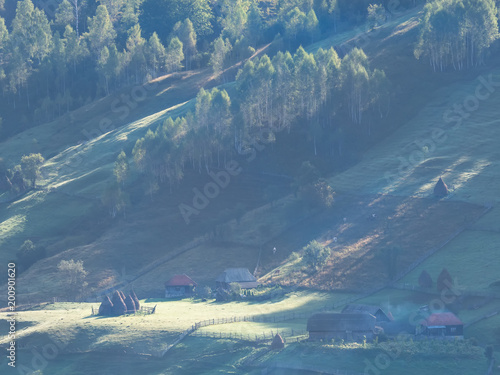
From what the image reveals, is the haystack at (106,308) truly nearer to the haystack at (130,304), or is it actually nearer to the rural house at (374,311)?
the haystack at (130,304)

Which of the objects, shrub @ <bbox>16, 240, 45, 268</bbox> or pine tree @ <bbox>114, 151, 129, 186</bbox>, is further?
→ pine tree @ <bbox>114, 151, 129, 186</bbox>

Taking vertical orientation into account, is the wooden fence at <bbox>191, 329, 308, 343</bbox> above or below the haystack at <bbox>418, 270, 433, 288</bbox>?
above

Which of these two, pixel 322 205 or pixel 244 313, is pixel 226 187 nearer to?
pixel 322 205

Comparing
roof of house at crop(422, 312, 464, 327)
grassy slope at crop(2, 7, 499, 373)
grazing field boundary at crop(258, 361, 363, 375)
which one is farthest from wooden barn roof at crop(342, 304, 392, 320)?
grassy slope at crop(2, 7, 499, 373)

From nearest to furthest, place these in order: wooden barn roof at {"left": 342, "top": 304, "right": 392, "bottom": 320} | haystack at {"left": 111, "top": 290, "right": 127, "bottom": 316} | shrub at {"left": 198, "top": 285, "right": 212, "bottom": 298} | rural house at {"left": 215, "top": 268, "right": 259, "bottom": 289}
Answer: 1. wooden barn roof at {"left": 342, "top": 304, "right": 392, "bottom": 320}
2. haystack at {"left": 111, "top": 290, "right": 127, "bottom": 316}
3. rural house at {"left": 215, "top": 268, "right": 259, "bottom": 289}
4. shrub at {"left": 198, "top": 285, "right": 212, "bottom": 298}

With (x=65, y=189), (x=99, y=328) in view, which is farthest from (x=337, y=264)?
(x=65, y=189)

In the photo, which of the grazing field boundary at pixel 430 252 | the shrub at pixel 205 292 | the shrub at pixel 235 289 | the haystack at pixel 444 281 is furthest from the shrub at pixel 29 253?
the haystack at pixel 444 281

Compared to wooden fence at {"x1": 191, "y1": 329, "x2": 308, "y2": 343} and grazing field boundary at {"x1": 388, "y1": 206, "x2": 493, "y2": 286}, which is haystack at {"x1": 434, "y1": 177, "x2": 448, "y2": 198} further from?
wooden fence at {"x1": 191, "y1": 329, "x2": 308, "y2": 343}
